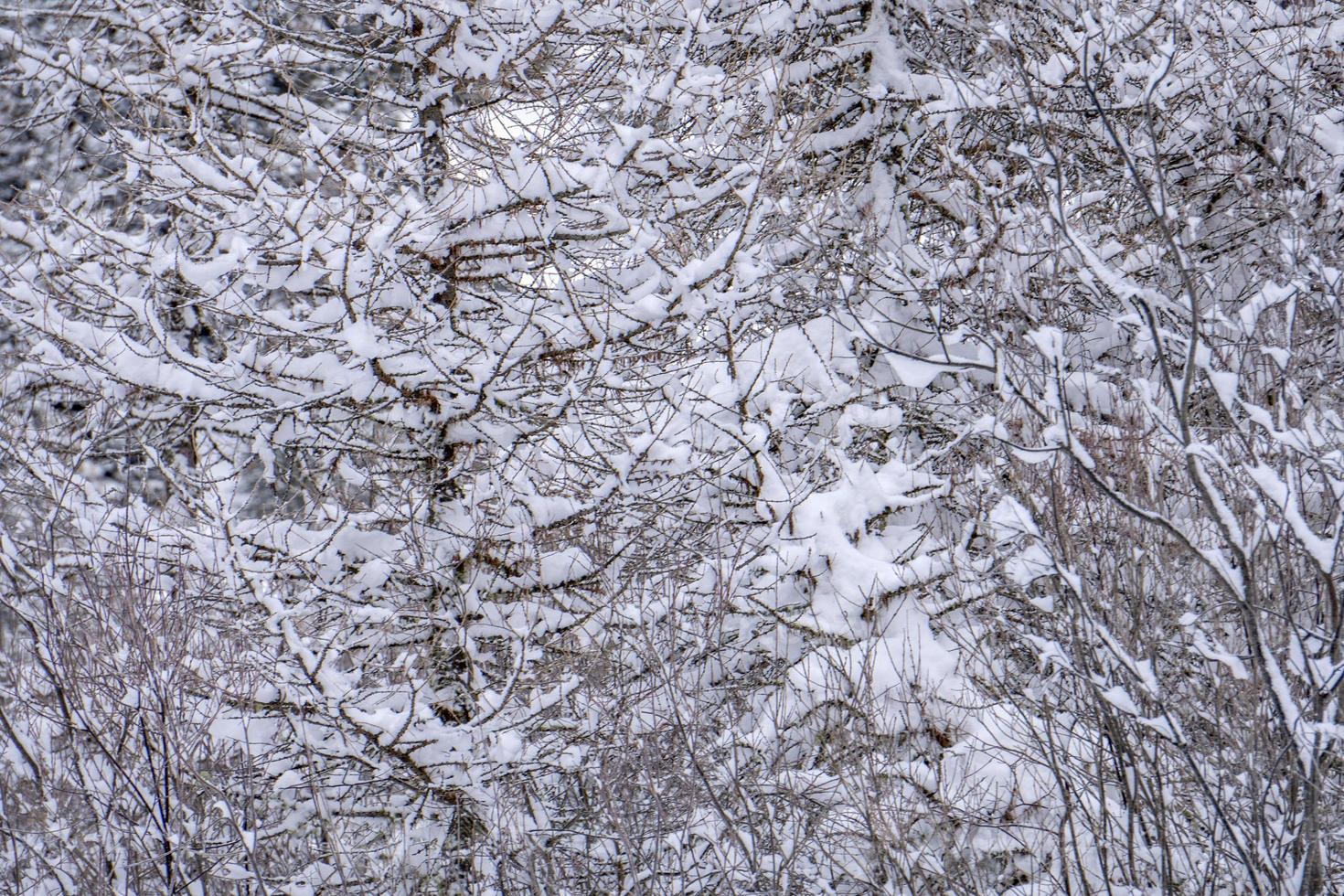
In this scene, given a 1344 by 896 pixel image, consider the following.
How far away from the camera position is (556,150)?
6164 millimetres

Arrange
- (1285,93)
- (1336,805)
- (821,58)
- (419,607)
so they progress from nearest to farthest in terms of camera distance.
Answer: (1336,805) < (419,607) < (1285,93) < (821,58)

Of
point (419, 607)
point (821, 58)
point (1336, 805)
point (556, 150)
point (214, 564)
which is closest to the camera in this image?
point (1336, 805)

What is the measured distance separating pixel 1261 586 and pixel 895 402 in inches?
152

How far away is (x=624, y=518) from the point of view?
6.23 m

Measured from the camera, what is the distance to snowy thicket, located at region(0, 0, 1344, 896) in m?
4.24

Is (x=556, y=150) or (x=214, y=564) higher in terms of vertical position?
(x=556, y=150)

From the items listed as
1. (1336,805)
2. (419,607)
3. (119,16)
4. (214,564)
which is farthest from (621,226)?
(1336,805)

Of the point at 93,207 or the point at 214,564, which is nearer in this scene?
the point at 214,564

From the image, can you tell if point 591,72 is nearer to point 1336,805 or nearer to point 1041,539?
point 1041,539

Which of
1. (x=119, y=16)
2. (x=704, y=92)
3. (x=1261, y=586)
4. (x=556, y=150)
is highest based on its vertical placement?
(x=119, y=16)

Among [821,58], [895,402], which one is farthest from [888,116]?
[895,402]

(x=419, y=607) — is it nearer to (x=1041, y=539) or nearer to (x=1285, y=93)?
(x=1041, y=539)

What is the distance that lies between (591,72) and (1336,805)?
16.7ft

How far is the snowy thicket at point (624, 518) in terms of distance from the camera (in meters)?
4.24
